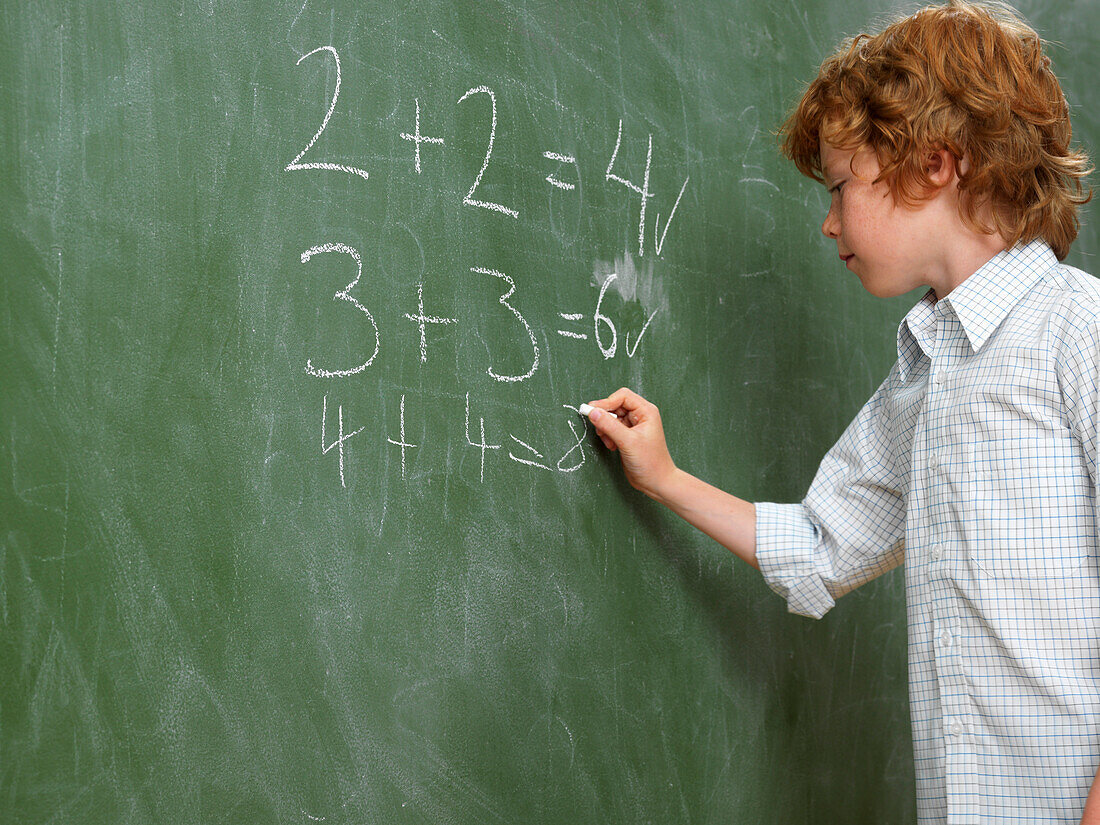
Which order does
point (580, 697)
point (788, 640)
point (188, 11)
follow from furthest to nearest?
point (788, 640)
point (580, 697)
point (188, 11)

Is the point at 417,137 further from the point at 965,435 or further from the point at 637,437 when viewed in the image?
the point at 965,435

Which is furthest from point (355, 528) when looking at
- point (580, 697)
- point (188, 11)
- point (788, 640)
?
point (788, 640)

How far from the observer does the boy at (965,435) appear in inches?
40.9

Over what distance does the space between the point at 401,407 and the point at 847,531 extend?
624 mm

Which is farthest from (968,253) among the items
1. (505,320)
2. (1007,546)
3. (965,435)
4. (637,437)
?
(505,320)

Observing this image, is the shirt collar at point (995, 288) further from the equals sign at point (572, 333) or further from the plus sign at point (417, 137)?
the plus sign at point (417, 137)

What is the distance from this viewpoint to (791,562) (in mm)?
1296

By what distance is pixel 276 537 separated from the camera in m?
0.99

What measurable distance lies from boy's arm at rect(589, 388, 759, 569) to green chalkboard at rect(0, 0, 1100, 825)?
0.11 feet

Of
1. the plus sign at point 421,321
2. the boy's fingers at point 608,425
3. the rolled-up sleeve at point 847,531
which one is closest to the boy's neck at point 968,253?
the rolled-up sleeve at point 847,531

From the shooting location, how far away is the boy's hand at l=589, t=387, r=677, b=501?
125 centimetres

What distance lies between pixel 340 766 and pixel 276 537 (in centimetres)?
25

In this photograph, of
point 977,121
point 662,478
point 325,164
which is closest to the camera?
point 325,164

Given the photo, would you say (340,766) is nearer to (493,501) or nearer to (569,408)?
(493,501)
